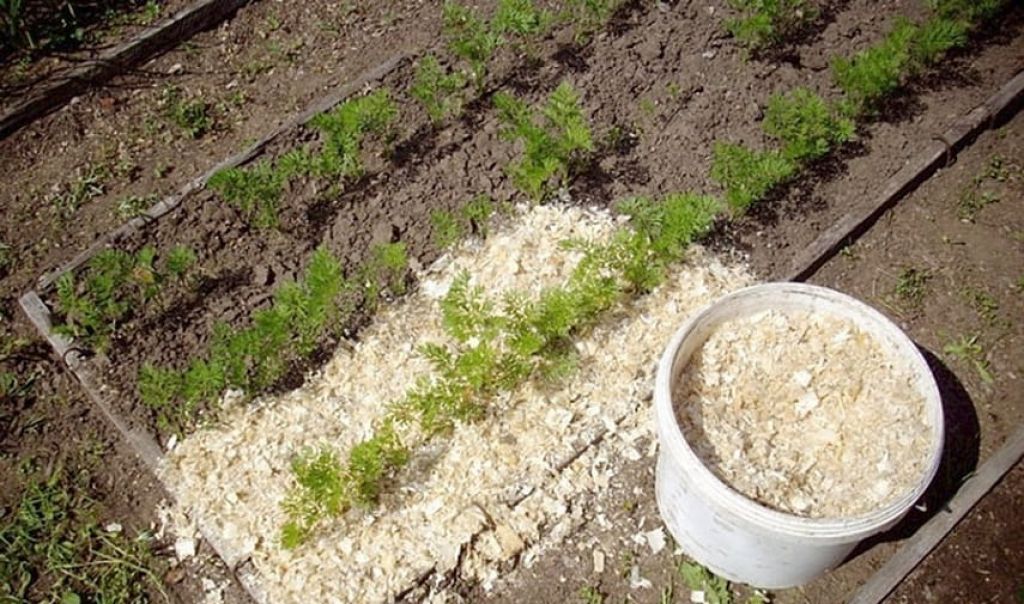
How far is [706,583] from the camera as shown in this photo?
3506mm

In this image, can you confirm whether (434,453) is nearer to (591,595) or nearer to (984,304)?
(591,595)

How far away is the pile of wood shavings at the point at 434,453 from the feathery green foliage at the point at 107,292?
0.78m

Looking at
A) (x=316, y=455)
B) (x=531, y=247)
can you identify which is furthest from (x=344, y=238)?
(x=316, y=455)

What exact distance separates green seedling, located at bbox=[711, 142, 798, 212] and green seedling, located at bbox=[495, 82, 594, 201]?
0.71 meters

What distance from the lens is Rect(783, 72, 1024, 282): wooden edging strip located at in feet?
14.4

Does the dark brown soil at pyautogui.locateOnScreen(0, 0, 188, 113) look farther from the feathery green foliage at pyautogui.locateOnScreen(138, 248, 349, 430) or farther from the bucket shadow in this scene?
the bucket shadow

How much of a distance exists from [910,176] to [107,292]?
4250mm

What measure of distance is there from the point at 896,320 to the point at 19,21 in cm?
559

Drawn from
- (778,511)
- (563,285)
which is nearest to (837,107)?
(563,285)

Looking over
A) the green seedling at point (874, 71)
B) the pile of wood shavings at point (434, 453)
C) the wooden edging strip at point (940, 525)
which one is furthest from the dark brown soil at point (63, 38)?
the wooden edging strip at point (940, 525)

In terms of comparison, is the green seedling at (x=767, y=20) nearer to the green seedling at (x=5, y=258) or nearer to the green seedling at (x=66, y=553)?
the green seedling at (x=66, y=553)

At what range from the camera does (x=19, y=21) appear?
214 inches

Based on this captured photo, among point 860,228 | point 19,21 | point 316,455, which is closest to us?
point 316,455

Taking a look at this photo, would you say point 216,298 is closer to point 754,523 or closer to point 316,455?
point 316,455
